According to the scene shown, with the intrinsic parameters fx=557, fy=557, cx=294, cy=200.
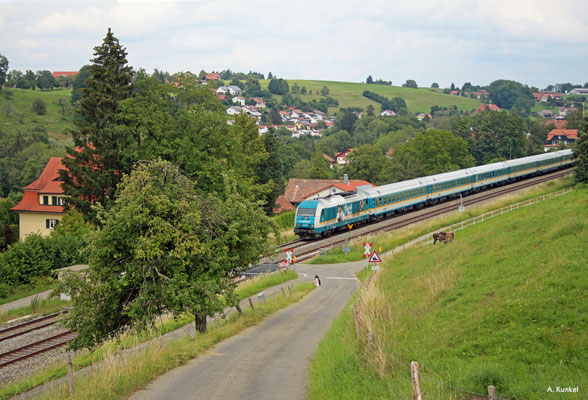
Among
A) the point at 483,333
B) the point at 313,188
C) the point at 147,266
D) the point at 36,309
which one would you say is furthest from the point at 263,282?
the point at 313,188

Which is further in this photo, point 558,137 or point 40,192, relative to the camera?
point 558,137

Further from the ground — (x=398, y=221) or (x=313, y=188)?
(x=313, y=188)

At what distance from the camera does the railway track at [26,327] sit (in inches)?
1033

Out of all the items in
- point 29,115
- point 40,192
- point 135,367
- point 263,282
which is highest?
point 29,115

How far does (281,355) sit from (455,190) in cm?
5054

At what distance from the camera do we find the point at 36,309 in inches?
1267

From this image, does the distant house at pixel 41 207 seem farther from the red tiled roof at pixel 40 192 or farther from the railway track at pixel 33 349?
the railway track at pixel 33 349

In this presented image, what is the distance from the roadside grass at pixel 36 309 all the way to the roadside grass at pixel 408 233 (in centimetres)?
1640

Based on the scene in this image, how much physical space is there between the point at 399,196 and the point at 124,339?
39.4 metres

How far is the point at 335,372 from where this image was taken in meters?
12.4

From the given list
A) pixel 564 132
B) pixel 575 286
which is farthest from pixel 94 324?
pixel 564 132

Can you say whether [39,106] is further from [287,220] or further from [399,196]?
[399,196]

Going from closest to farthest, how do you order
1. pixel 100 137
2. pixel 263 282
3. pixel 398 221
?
pixel 263 282 < pixel 100 137 < pixel 398 221

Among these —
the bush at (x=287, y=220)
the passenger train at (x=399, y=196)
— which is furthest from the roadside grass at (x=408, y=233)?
the bush at (x=287, y=220)
